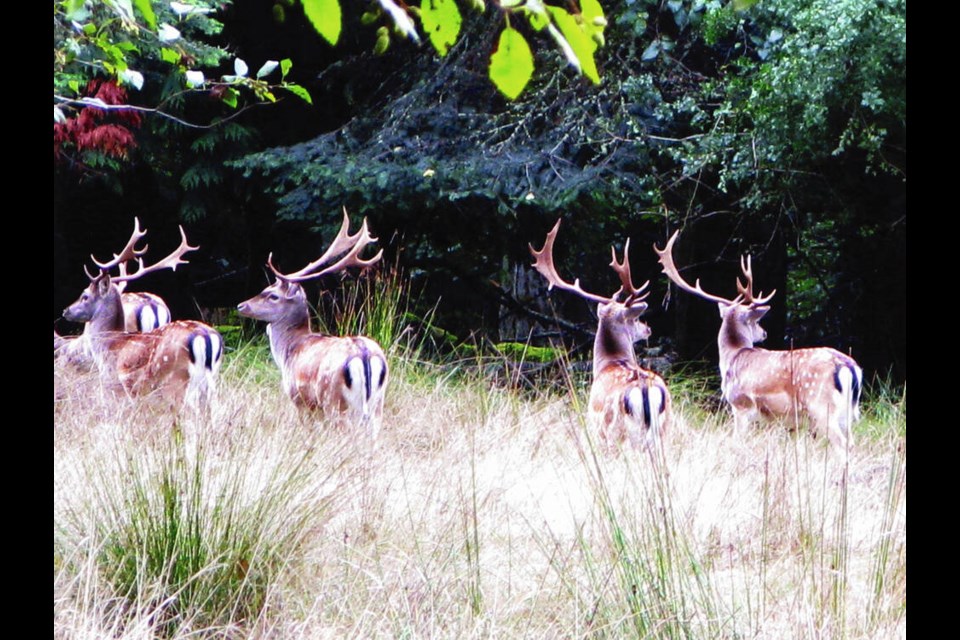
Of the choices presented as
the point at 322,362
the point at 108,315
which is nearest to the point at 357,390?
the point at 322,362

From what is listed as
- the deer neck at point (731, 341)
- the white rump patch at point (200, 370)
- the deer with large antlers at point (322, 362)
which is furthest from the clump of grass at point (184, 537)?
the deer neck at point (731, 341)

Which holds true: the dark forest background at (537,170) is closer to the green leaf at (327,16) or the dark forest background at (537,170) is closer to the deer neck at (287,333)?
the deer neck at (287,333)

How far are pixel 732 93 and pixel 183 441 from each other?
619 centimetres

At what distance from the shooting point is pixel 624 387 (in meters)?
6.12

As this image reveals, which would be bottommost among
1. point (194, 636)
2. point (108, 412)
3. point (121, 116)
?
point (194, 636)

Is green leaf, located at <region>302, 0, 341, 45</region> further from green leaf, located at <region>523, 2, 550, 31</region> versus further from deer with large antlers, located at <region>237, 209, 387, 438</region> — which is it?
deer with large antlers, located at <region>237, 209, 387, 438</region>

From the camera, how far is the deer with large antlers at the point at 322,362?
6.03 m

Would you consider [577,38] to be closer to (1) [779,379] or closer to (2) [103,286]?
(1) [779,379]

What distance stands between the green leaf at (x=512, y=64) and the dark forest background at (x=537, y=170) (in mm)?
6428

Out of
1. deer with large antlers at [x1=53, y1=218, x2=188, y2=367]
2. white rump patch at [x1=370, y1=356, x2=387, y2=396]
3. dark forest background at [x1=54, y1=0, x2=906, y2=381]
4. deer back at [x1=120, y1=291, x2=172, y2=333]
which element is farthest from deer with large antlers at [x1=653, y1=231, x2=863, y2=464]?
deer back at [x1=120, y1=291, x2=172, y2=333]

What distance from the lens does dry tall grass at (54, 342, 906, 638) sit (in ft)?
10.7

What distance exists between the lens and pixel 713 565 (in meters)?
3.88
